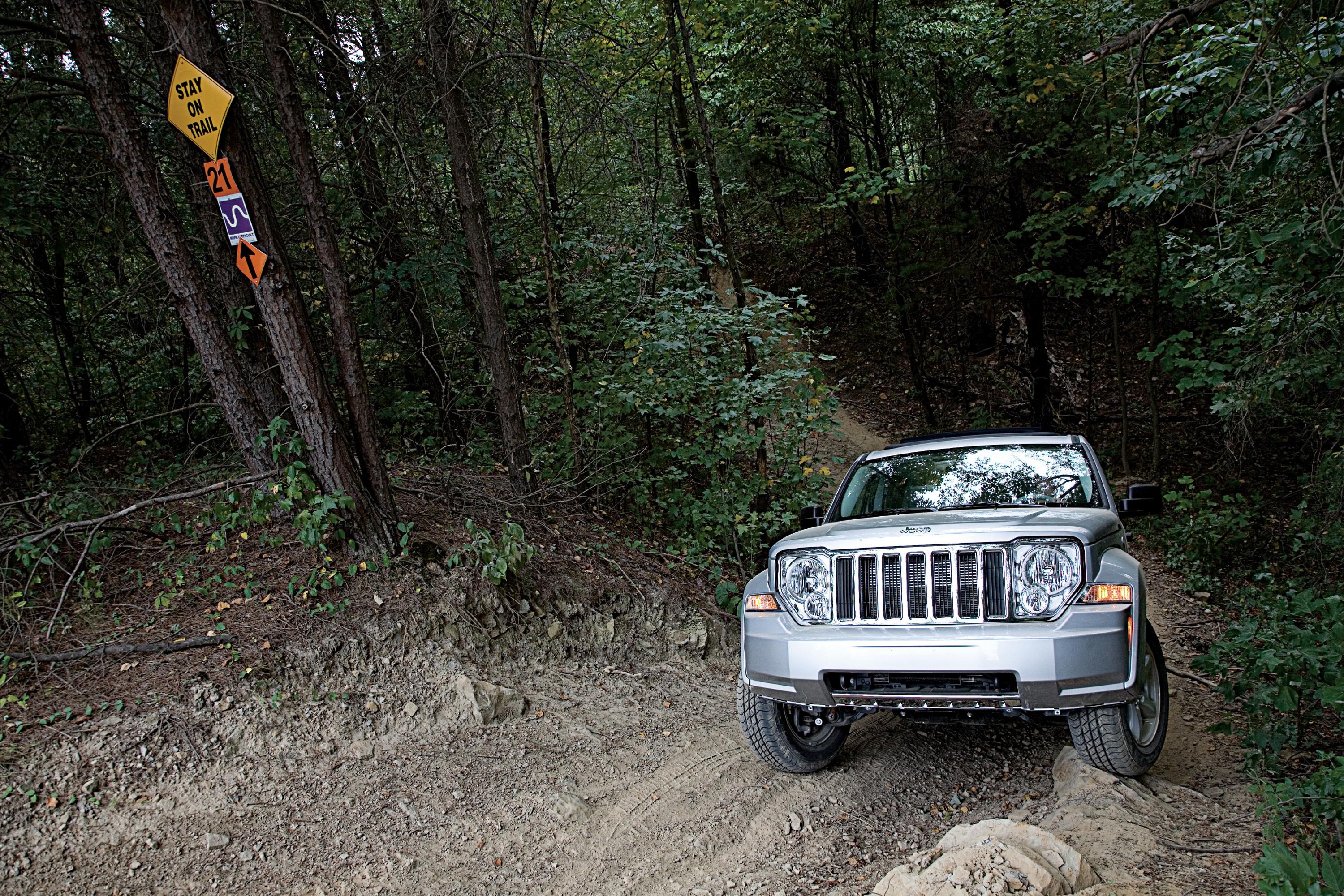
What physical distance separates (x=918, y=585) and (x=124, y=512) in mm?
5165

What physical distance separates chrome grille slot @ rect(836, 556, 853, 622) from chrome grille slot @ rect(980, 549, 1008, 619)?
681 mm

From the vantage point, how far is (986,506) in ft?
16.3

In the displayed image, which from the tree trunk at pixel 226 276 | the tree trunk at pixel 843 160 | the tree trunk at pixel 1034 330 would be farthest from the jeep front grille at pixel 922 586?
the tree trunk at pixel 843 160

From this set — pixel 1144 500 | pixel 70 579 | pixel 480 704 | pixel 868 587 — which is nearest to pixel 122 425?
pixel 70 579

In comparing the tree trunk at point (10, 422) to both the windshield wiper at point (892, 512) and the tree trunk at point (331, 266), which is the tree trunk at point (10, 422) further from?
the windshield wiper at point (892, 512)

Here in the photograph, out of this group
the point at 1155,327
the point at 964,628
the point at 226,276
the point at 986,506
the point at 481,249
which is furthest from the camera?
the point at 1155,327

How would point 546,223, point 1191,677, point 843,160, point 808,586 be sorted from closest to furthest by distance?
point 808,586, point 1191,677, point 546,223, point 843,160

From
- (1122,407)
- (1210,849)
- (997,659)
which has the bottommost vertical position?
(1122,407)

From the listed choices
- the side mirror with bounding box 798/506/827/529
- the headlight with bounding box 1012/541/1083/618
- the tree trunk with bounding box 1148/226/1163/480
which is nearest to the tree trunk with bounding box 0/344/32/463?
the side mirror with bounding box 798/506/827/529

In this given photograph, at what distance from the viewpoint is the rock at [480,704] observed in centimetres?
561

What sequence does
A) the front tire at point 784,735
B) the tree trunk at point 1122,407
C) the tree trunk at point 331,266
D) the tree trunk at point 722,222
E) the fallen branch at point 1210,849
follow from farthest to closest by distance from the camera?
the tree trunk at point 1122,407, the tree trunk at point 722,222, the tree trunk at point 331,266, the front tire at point 784,735, the fallen branch at point 1210,849

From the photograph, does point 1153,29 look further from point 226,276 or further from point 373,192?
point 226,276

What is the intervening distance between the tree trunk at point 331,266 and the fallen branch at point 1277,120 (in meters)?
6.17

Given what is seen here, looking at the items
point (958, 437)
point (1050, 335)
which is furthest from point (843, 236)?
point (958, 437)
